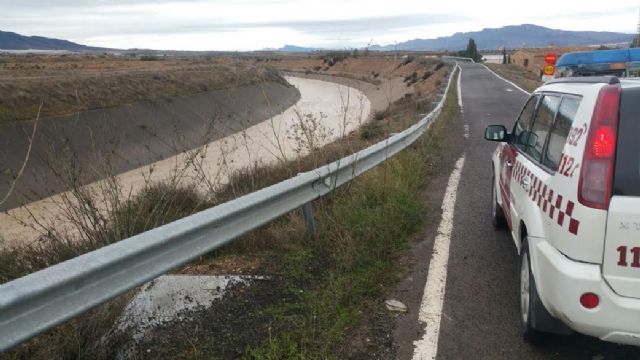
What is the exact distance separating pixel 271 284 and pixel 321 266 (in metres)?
0.53

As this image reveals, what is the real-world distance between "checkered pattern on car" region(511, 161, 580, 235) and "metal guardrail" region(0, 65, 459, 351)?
188cm

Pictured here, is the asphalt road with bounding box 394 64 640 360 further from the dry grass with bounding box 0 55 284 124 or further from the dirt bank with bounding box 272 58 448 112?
the dirt bank with bounding box 272 58 448 112

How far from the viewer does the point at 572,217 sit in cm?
278

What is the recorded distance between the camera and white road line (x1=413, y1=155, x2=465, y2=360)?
338 centimetres

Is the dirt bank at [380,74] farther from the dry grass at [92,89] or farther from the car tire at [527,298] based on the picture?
the car tire at [527,298]

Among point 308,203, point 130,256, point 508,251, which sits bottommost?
point 508,251

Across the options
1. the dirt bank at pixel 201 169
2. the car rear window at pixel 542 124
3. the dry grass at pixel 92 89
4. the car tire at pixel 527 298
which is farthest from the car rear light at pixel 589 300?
the dry grass at pixel 92 89

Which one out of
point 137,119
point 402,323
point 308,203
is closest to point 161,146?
point 137,119

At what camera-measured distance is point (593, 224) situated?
266 cm

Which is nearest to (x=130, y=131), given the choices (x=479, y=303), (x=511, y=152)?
(x=511, y=152)

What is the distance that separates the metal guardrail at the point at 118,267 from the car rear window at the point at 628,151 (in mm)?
2293

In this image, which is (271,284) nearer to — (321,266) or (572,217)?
(321,266)

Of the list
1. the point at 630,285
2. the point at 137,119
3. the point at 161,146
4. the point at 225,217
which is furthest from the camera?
the point at 137,119

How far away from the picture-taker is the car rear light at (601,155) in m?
2.66
